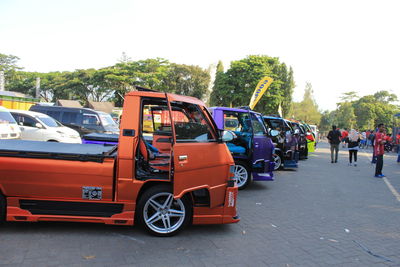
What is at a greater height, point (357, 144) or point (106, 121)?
point (106, 121)

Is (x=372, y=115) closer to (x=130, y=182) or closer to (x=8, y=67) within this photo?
(x=130, y=182)

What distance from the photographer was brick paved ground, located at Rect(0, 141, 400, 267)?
142 inches

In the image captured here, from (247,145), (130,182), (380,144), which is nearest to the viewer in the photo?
(130,182)

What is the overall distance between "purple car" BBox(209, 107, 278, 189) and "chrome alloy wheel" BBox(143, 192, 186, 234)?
3.54 meters

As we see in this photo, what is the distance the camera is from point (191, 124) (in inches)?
178

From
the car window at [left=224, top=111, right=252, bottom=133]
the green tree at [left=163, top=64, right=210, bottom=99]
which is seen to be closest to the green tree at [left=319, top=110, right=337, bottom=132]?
the green tree at [left=163, top=64, right=210, bottom=99]

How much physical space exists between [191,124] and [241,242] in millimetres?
1793

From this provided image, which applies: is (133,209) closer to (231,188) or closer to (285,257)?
(231,188)

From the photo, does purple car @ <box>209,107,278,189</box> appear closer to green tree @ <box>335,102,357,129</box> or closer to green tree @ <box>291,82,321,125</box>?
green tree @ <box>335,102,357,129</box>

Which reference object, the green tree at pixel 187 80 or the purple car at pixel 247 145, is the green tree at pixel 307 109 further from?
the purple car at pixel 247 145

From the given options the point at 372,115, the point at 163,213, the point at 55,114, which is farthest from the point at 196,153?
the point at 372,115

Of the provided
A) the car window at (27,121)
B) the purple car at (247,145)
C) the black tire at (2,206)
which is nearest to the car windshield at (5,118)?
the car window at (27,121)

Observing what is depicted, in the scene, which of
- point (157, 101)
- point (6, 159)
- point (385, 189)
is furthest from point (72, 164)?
point (385, 189)

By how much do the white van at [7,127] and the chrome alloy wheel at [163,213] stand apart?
25.3 feet
